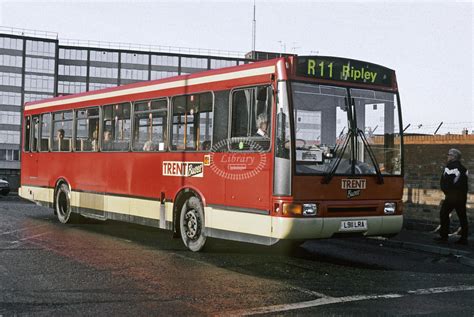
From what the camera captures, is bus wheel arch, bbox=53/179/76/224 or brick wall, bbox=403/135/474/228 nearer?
brick wall, bbox=403/135/474/228

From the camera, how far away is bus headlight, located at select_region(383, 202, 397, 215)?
9.04 meters

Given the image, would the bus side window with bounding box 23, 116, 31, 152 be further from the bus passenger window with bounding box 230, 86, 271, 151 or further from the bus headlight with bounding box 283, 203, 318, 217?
the bus headlight with bounding box 283, 203, 318, 217

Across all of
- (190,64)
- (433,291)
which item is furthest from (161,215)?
(190,64)

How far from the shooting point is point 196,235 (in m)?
9.73

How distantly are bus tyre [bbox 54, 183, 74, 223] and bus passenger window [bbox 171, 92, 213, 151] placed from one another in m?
4.64

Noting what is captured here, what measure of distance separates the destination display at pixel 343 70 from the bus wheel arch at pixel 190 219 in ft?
9.17

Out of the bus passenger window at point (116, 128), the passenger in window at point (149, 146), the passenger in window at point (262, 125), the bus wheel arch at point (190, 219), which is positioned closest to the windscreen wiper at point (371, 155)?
the passenger in window at point (262, 125)

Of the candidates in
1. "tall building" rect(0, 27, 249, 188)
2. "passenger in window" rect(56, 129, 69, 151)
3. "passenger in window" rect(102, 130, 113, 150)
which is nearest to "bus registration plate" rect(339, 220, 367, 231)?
"passenger in window" rect(102, 130, 113, 150)

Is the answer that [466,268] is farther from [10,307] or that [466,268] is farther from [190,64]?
[190,64]

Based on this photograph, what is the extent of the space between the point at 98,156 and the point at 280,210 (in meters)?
5.71

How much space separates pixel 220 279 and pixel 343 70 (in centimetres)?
359

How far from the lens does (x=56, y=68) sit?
86.4 m

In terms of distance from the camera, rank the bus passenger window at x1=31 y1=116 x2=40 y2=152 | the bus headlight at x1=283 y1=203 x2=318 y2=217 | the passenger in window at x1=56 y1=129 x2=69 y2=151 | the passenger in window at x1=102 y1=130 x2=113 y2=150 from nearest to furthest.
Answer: the bus headlight at x1=283 y1=203 x2=318 y2=217
the passenger in window at x1=102 y1=130 x2=113 y2=150
the passenger in window at x1=56 y1=129 x2=69 y2=151
the bus passenger window at x1=31 y1=116 x2=40 y2=152

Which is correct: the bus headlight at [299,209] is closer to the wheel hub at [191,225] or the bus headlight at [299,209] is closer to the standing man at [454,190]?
the wheel hub at [191,225]
